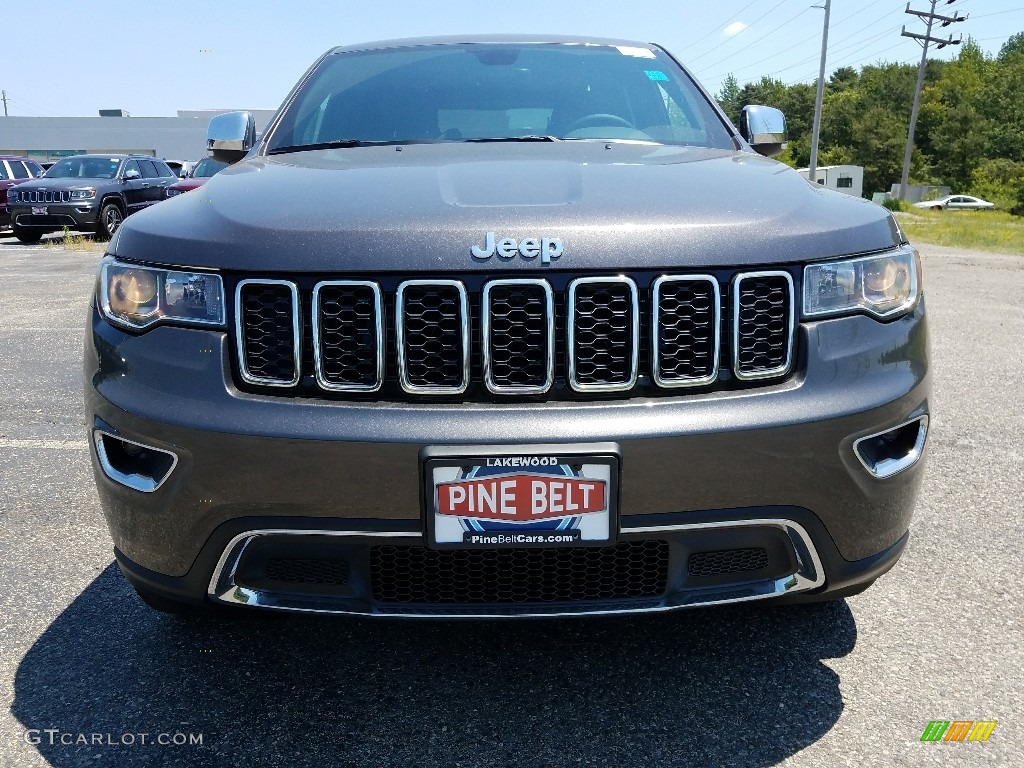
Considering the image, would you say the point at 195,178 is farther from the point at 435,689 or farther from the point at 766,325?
the point at 766,325

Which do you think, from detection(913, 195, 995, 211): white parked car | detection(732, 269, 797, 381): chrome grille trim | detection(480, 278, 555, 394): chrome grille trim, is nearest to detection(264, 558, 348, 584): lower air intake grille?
detection(480, 278, 555, 394): chrome grille trim

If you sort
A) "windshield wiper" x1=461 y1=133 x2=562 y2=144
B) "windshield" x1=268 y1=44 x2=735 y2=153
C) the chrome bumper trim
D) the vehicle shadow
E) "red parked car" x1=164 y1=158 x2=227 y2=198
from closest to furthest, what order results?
Result: the chrome bumper trim → the vehicle shadow → "windshield wiper" x1=461 y1=133 x2=562 y2=144 → "windshield" x1=268 y1=44 x2=735 y2=153 → "red parked car" x1=164 y1=158 x2=227 y2=198

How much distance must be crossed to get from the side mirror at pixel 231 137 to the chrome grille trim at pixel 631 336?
1909 mm

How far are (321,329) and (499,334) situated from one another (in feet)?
1.15

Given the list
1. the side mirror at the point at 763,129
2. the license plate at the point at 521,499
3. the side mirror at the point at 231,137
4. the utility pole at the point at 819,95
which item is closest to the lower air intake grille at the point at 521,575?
the license plate at the point at 521,499

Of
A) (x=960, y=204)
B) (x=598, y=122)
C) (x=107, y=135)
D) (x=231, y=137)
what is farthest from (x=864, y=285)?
(x=107, y=135)

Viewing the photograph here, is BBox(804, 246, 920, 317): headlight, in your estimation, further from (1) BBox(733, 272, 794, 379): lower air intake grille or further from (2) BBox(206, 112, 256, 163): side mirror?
(2) BBox(206, 112, 256, 163): side mirror

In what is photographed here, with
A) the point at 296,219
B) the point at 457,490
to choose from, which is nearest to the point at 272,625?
the point at 457,490

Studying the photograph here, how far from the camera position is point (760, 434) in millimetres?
1698

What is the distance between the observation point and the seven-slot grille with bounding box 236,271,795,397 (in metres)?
1.73

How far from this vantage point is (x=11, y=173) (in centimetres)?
1753

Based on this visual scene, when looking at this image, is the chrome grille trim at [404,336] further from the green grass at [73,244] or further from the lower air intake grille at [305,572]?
the green grass at [73,244]

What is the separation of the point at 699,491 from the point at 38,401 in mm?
4199

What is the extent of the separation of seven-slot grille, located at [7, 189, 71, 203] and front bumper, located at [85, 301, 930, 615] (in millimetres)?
15230
